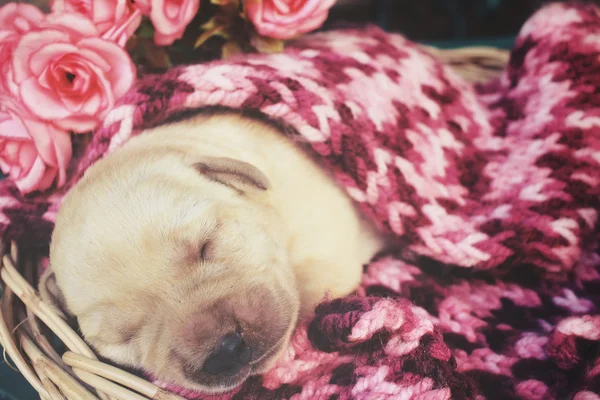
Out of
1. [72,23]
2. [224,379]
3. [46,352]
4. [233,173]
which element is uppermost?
[72,23]

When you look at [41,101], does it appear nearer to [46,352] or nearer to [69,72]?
[69,72]

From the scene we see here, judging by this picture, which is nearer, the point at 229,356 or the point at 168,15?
the point at 229,356

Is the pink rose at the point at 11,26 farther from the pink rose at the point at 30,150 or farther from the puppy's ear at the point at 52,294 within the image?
the puppy's ear at the point at 52,294

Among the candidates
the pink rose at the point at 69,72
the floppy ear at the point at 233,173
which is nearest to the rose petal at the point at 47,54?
the pink rose at the point at 69,72

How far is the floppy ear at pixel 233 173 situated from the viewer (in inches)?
27.4

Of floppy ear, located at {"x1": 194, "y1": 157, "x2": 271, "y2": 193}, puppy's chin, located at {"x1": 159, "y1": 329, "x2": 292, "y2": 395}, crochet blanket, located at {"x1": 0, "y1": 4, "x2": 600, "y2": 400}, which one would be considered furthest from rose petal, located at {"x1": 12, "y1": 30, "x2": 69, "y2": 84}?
puppy's chin, located at {"x1": 159, "y1": 329, "x2": 292, "y2": 395}

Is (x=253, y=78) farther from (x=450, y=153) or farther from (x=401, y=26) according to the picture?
(x=401, y=26)

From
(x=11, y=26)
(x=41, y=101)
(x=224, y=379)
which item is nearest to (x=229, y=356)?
(x=224, y=379)

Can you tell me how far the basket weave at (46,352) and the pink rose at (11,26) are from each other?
0.27m

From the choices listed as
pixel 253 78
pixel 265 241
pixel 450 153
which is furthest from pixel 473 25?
pixel 265 241

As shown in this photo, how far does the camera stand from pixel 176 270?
63cm

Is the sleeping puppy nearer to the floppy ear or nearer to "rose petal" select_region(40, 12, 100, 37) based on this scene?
the floppy ear

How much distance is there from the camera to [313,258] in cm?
80

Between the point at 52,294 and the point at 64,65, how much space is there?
0.31 meters
